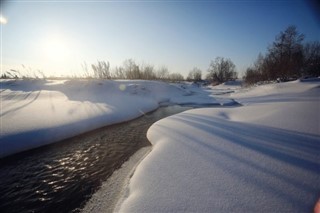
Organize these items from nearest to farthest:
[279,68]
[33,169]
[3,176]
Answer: [3,176] < [33,169] < [279,68]

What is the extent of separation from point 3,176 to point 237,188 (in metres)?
3.96

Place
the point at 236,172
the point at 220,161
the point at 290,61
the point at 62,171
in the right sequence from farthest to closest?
the point at 290,61 < the point at 62,171 < the point at 220,161 < the point at 236,172

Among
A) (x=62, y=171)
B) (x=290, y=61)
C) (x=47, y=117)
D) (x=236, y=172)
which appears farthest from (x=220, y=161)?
(x=290, y=61)

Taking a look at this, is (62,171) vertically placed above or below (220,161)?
below

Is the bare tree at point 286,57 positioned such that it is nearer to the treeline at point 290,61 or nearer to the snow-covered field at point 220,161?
the treeline at point 290,61

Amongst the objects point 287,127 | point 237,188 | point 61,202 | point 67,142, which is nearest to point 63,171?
point 61,202

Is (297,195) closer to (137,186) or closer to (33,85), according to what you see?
(137,186)

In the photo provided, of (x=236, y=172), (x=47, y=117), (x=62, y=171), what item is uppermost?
(x=47, y=117)

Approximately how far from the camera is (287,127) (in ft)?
12.1

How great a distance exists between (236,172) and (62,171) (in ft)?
10.2

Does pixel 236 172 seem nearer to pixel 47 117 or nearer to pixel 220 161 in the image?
pixel 220 161

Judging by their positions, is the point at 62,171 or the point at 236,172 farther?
the point at 62,171

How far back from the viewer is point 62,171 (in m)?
3.39

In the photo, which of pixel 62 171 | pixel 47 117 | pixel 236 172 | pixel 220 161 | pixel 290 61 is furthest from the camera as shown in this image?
pixel 290 61
